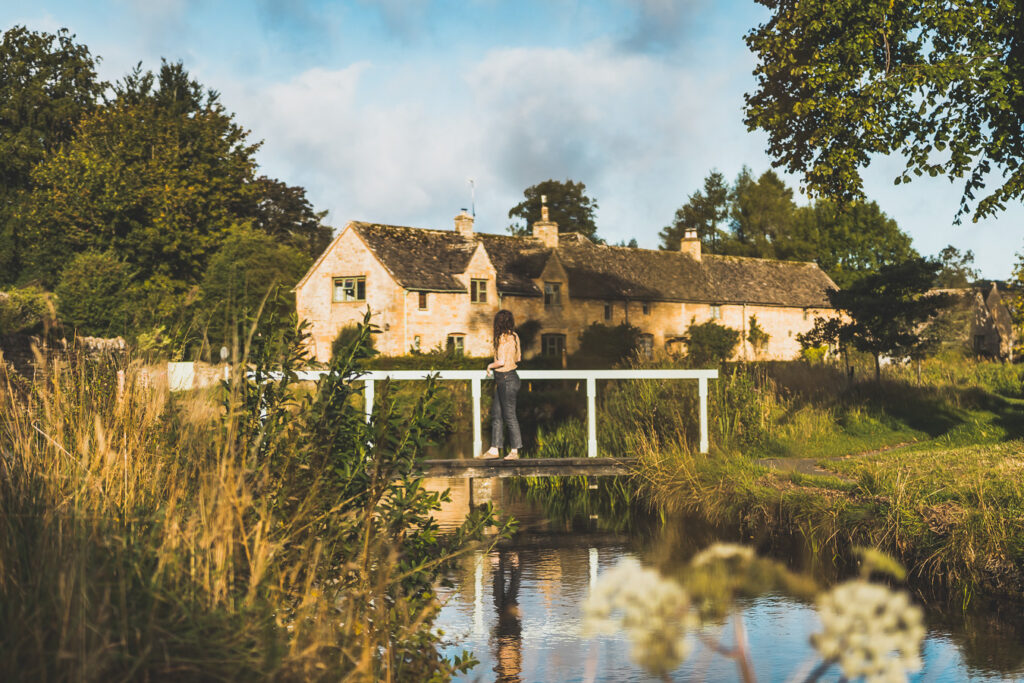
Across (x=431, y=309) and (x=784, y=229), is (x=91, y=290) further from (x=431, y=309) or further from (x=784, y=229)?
(x=784, y=229)

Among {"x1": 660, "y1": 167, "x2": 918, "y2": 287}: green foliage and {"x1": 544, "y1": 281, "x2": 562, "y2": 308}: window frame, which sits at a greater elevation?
{"x1": 660, "y1": 167, "x2": 918, "y2": 287}: green foliage

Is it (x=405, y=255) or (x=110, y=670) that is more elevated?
(x=405, y=255)

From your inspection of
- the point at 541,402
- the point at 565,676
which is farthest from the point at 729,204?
the point at 565,676

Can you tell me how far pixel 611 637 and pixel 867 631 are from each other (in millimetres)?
6126

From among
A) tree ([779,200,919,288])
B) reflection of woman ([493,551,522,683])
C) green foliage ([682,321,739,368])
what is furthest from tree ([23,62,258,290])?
tree ([779,200,919,288])

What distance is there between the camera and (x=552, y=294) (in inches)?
1927

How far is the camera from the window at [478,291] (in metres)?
46.1

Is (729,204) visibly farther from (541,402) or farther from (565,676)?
(565,676)

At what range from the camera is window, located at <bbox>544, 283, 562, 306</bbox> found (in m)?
48.7

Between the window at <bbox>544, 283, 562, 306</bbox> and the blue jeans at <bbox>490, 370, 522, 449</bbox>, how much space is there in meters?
35.8

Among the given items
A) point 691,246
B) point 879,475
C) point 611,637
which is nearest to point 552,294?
point 691,246

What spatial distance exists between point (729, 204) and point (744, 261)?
2339 cm

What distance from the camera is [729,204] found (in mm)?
84500

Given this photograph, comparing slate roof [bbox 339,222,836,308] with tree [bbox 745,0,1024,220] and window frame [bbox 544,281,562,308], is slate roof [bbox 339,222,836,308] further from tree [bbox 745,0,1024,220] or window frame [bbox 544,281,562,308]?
tree [bbox 745,0,1024,220]
